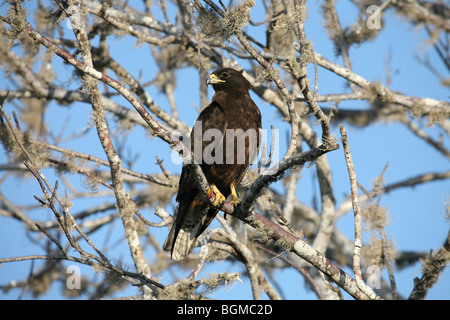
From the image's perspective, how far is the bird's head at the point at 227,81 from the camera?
241 inches

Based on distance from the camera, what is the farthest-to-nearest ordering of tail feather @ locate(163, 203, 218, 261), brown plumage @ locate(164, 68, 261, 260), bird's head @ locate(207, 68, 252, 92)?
bird's head @ locate(207, 68, 252, 92), tail feather @ locate(163, 203, 218, 261), brown plumage @ locate(164, 68, 261, 260)

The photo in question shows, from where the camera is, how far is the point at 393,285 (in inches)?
226

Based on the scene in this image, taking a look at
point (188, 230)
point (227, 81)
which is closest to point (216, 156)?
point (188, 230)

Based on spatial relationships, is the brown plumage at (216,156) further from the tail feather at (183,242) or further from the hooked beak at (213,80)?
the hooked beak at (213,80)

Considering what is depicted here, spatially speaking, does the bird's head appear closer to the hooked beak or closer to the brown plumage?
the hooked beak

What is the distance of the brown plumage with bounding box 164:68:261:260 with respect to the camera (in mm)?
5551

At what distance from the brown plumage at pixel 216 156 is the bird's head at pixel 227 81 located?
0.33ft

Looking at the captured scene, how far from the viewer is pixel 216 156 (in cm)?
561

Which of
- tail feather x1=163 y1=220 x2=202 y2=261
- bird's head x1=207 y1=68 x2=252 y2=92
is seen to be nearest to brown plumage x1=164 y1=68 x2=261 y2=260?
tail feather x1=163 y1=220 x2=202 y2=261

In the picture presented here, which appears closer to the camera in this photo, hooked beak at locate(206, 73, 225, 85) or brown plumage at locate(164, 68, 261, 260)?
brown plumage at locate(164, 68, 261, 260)

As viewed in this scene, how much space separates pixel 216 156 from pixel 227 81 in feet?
3.61

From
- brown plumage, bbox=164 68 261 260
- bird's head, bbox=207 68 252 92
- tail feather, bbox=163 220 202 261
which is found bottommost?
tail feather, bbox=163 220 202 261

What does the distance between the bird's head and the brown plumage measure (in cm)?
10
